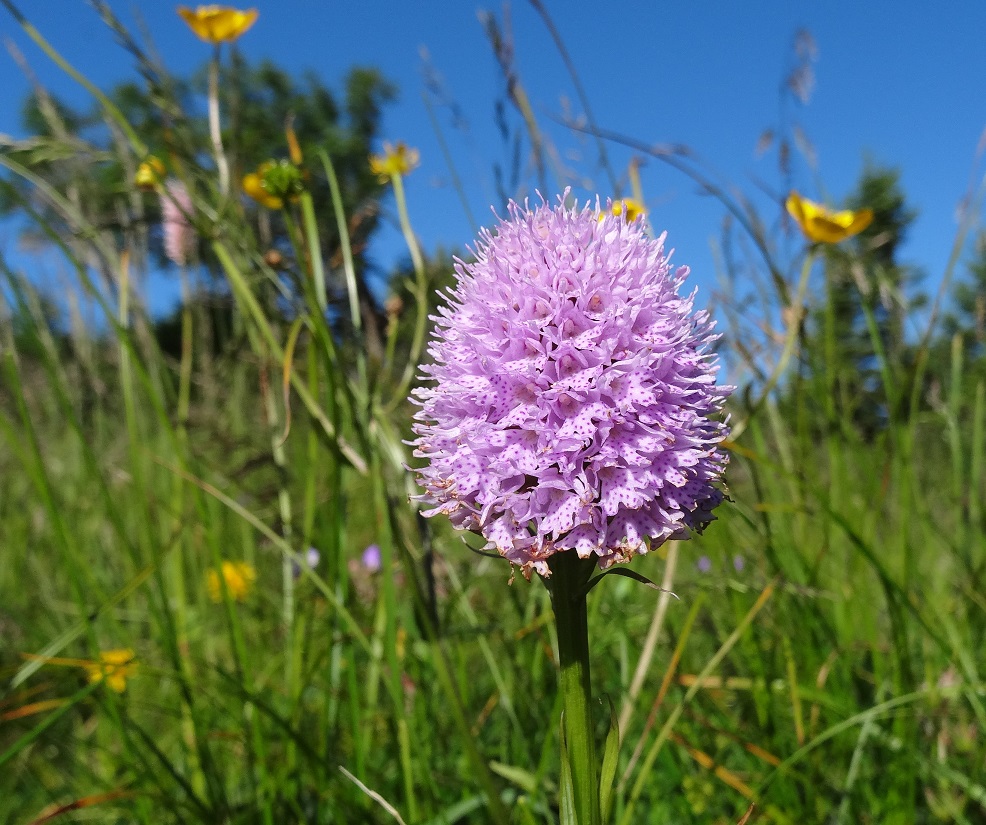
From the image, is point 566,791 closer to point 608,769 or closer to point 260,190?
point 608,769

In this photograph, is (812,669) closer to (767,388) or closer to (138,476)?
(767,388)

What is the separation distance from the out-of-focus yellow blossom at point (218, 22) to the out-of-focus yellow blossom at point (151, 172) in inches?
18.8

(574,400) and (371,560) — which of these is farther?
(371,560)

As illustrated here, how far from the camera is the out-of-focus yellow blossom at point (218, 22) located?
2.14 meters

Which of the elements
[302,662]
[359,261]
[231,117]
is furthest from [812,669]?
[231,117]

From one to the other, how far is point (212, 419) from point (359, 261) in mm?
1026

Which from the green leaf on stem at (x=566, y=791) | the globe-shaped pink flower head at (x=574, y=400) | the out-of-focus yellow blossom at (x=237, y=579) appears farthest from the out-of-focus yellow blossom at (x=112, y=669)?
the green leaf on stem at (x=566, y=791)

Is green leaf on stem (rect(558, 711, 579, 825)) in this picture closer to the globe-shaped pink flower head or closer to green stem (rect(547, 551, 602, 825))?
green stem (rect(547, 551, 602, 825))

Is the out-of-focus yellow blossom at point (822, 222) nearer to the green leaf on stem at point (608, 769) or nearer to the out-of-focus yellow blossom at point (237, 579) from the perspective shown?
the green leaf on stem at point (608, 769)

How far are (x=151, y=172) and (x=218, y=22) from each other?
0.65 metres

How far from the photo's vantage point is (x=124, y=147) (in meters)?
2.22

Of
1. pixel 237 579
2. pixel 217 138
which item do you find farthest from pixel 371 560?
pixel 217 138

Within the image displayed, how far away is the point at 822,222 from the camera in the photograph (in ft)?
7.59

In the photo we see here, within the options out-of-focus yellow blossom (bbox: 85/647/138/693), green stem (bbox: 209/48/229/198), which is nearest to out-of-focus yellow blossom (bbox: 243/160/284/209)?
green stem (bbox: 209/48/229/198)
